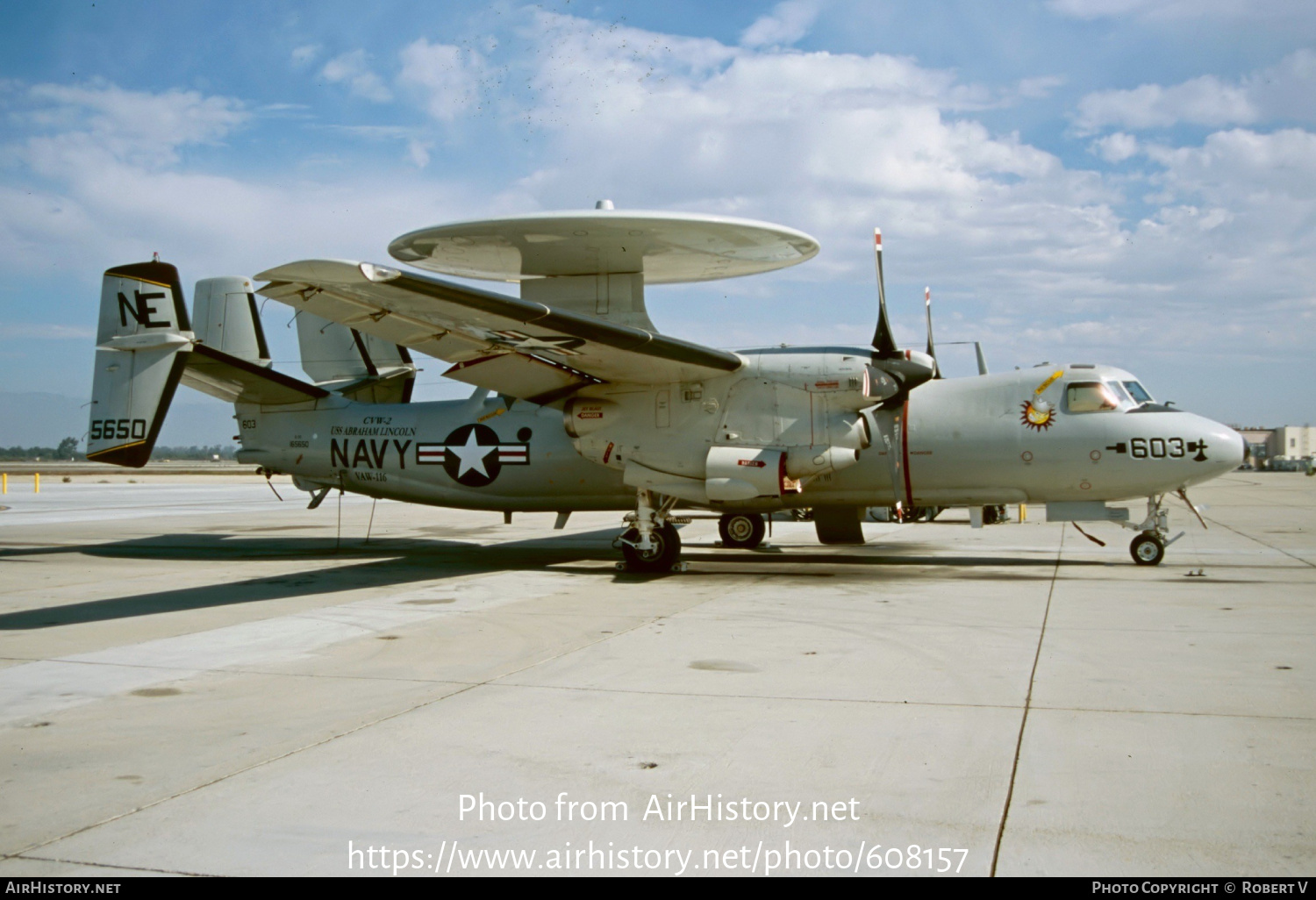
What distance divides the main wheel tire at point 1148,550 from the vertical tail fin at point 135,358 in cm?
1512

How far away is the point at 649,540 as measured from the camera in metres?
14.6

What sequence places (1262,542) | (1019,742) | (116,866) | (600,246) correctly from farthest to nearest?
(1262,542) < (600,246) < (1019,742) < (116,866)

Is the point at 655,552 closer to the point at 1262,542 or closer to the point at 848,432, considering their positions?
the point at 848,432

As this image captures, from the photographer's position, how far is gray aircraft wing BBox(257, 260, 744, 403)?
1024 centimetres

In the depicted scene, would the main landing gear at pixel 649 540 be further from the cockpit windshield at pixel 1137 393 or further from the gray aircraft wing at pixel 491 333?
the cockpit windshield at pixel 1137 393

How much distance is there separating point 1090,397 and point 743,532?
7.35m

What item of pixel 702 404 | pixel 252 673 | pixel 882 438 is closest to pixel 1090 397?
pixel 882 438

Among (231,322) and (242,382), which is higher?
(231,322)

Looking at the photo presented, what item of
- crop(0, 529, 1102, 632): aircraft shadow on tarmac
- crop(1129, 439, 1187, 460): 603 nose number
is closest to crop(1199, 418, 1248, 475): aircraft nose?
crop(1129, 439, 1187, 460): 603 nose number

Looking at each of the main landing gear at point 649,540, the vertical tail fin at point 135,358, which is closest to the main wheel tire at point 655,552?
the main landing gear at point 649,540

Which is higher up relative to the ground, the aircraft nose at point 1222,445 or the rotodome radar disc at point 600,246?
the rotodome radar disc at point 600,246

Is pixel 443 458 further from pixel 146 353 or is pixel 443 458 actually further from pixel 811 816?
pixel 811 816

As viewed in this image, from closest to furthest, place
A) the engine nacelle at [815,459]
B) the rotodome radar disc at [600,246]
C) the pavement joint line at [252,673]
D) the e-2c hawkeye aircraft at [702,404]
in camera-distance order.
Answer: the pavement joint line at [252,673], the rotodome radar disc at [600,246], the e-2c hawkeye aircraft at [702,404], the engine nacelle at [815,459]

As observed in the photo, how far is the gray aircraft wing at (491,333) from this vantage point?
10242 millimetres
